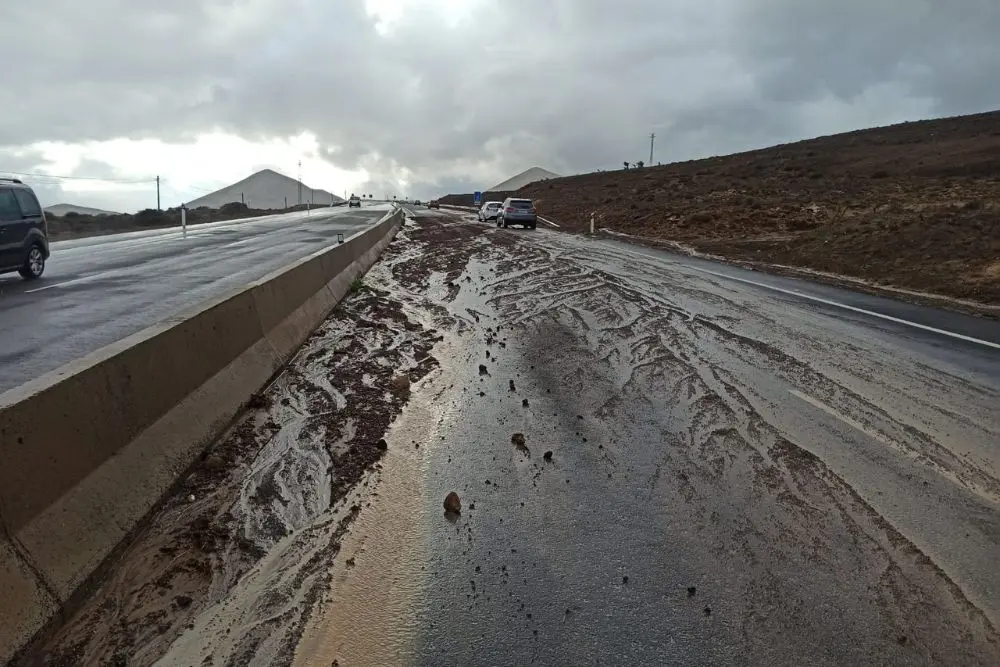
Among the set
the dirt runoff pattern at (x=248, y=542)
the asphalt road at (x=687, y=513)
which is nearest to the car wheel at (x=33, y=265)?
the dirt runoff pattern at (x=248, y=542)

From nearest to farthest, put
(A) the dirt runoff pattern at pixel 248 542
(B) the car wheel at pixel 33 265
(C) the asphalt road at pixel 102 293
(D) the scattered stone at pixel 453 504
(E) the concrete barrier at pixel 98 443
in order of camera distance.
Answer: (E) the concrete barrier at pixel 98 443, (A) the dirt runoff pattern at pixel 248 542, (D) the scattered stone at pixel 453 504, (C) the asphalt road at pixel 102 293, (B) the car wheel at pixel 33 265

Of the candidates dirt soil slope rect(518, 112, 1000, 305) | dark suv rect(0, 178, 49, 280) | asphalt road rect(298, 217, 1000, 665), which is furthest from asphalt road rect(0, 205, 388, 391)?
dirt soil slope rect(518, 112, 1000, 305)

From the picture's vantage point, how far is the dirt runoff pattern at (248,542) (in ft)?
10.8

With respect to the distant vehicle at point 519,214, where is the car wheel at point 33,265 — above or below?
below

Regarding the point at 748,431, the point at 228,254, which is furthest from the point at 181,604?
the point at 228,254

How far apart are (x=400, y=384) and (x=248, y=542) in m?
3.66

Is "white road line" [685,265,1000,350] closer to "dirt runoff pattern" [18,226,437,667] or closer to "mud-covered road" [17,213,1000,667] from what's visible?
"mud-covered road" [17,213,1000,667]

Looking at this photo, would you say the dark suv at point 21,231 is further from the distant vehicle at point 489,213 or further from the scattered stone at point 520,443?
the distant vehicle at point 489,213

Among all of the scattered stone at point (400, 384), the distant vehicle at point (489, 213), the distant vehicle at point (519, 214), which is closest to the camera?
the scattered stone at point (400, 384)

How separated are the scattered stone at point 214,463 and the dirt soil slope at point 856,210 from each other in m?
14.8

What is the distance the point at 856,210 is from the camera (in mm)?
30078

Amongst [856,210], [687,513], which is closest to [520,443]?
[687,513]

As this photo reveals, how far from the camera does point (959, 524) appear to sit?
4.43m

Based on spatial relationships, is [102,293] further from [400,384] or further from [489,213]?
[489,213]
